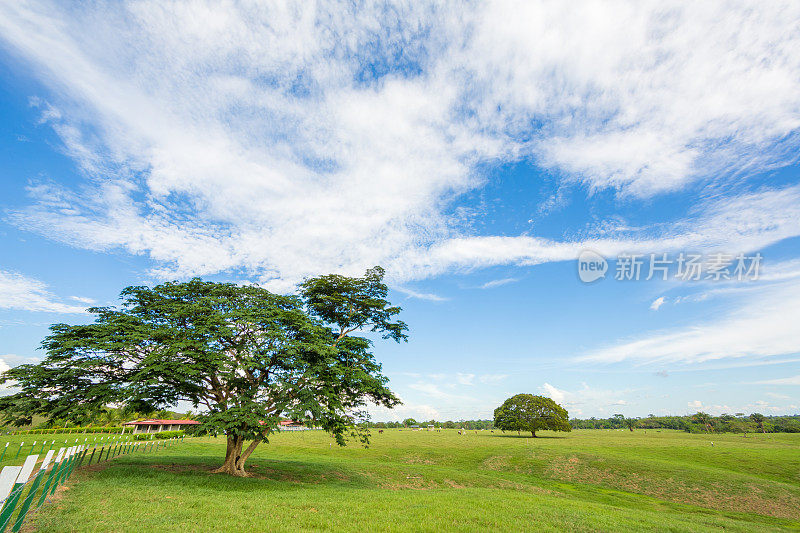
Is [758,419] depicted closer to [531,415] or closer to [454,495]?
[531,415]

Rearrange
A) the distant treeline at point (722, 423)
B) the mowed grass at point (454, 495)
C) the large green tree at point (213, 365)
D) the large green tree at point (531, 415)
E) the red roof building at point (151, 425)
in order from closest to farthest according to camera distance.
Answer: the mowed grass at point (454, 495), the large green tree at point (213, 365), the large green tree at point (531, 415), the red roof building at point (151, 425), the distant treeline at point (722, 423)

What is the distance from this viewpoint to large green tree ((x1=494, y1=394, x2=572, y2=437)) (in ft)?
257

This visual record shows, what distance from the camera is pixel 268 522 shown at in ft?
43.3

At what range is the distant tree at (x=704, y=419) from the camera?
417ft

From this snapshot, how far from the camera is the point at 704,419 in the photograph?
13025cm

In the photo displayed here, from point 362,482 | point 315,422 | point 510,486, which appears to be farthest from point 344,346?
point 510,486

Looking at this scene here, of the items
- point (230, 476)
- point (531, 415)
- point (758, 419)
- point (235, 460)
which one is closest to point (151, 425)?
point (235, 460)

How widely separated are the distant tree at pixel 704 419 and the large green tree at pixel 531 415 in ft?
283

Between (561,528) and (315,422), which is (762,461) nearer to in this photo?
(561,528)

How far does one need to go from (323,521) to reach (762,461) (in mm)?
51596

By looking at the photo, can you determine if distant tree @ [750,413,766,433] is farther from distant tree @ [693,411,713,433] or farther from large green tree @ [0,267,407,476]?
large green tree @ [0,267,407,476]

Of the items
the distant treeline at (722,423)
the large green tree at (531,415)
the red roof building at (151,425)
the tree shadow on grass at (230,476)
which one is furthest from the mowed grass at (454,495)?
the distant treeline at (722,423)

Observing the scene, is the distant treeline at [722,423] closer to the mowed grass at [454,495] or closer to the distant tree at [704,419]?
the distant tree at [704,419]

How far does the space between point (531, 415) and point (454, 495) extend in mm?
66043
